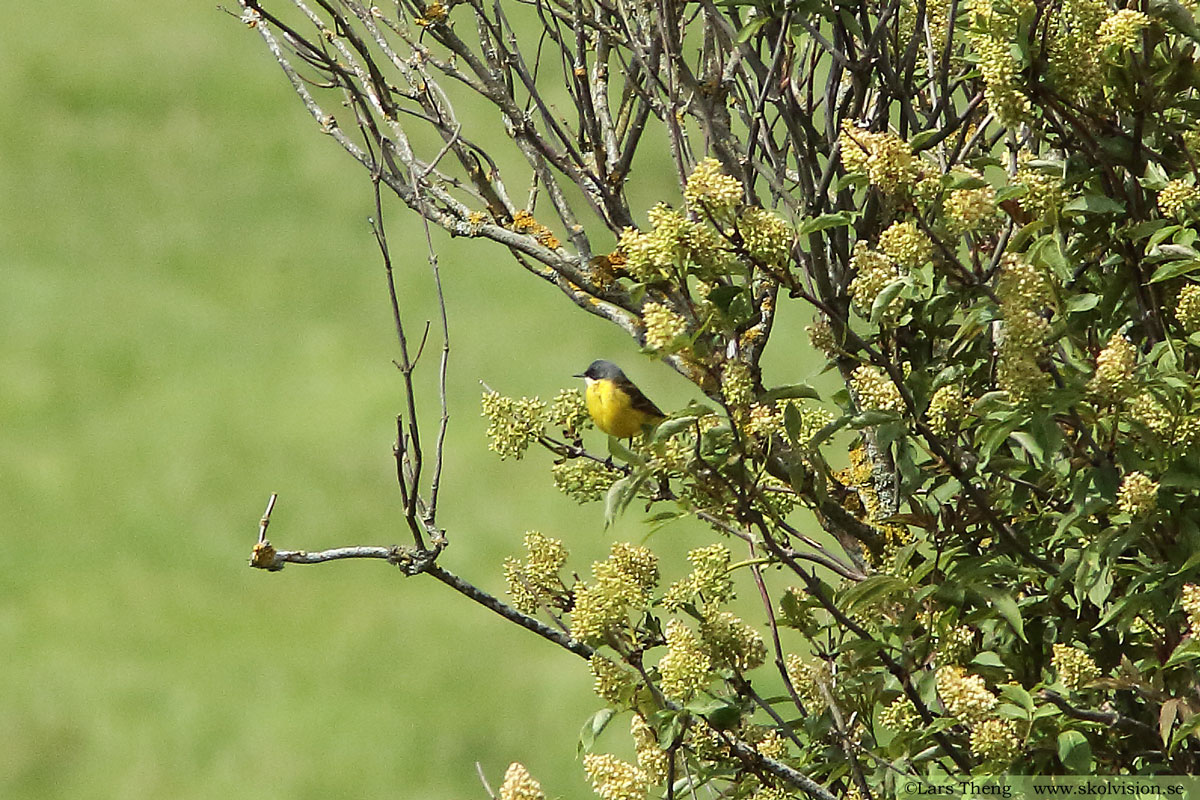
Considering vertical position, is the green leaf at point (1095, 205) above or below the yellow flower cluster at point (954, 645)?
above

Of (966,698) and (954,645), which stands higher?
(954,645)

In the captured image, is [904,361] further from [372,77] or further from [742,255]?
[372,77]

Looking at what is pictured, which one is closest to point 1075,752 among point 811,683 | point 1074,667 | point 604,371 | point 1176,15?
point 1074,667

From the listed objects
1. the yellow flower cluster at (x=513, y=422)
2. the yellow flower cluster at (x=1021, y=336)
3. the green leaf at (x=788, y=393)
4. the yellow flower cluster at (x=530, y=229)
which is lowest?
the yellow flower cluster at (x=1021, y=336)

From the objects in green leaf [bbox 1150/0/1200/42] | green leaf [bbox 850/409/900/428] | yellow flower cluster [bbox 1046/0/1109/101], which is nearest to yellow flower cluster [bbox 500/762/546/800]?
green leaf [bbox 850/409/900/428]

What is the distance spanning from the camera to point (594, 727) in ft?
7.91

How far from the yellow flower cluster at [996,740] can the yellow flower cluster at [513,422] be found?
1.23m

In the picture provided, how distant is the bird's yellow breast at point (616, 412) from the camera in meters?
5.23

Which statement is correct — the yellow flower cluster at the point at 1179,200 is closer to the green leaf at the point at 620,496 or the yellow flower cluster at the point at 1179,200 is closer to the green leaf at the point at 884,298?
the green leaf at the point at 884,298

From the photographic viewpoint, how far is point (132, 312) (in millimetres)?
12578

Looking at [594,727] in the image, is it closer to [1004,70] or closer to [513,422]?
[513,422]

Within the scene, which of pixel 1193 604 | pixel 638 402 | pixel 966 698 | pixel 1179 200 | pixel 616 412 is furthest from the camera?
pixel 638 402

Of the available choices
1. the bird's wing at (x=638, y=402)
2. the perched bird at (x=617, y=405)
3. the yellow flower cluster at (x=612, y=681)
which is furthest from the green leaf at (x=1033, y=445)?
the bird's wing at (x=638, y=402)

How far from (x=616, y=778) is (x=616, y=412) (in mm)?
3036
